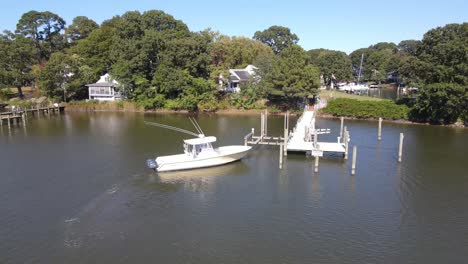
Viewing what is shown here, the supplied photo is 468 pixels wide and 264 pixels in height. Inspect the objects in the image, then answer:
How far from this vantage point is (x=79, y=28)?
99.4 meters

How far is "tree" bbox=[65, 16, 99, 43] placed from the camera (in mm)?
99062

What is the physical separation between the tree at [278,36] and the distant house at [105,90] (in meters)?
64.5

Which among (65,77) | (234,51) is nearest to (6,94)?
(65,77)

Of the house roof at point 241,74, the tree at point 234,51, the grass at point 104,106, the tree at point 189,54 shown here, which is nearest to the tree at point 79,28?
the grass at point 104,106

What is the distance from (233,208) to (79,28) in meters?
91.7

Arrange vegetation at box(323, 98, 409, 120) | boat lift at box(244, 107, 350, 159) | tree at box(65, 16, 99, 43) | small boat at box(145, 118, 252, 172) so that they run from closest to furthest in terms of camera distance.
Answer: small boat at box(145, 118, 252, 172)
boat lift at box(244, 107, 350, 159)
vegetation at box(323, 98, 409, 120)
tree at box(65, 16, 99, 43)

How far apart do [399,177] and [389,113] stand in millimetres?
29783

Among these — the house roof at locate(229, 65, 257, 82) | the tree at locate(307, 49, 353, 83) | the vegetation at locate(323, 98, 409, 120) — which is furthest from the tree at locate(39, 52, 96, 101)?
the tree at locate(307, 49, 353, 83)

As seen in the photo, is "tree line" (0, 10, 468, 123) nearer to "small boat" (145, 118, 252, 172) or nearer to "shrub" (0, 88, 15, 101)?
"shrub" (0, 88, 15, 101)

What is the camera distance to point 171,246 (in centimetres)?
1959

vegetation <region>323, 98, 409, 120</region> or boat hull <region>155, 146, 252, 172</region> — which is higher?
vegetation <region>323, 98, 409, 120</region>

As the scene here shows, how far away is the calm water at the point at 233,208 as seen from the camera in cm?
1922

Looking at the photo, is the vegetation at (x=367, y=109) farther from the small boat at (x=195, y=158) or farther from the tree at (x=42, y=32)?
the tree at (x=42, y=32)

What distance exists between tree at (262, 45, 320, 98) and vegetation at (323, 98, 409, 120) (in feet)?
14.0
